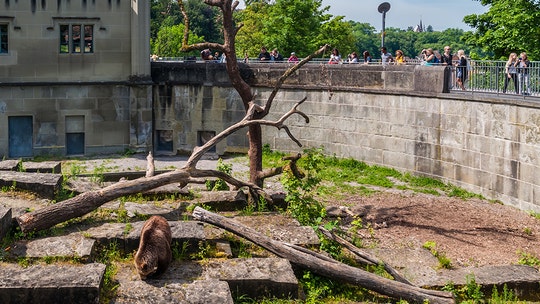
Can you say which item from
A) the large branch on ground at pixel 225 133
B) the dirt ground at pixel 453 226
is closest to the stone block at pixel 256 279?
the large branch on ground at pixel 225 133

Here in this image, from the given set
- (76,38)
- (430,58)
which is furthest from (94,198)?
(76,38)

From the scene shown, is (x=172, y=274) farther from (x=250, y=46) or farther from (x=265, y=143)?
(x=250, y=46)

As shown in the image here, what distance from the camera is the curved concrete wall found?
771 inches

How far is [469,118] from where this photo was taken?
21.2 m

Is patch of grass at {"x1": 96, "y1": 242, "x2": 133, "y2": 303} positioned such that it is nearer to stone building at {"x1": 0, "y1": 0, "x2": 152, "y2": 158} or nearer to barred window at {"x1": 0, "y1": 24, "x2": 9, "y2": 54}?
stone building at {"x1": 0, "y1": 0, "x2": 152, "y2": 158}

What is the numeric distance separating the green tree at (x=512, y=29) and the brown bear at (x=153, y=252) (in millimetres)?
23876

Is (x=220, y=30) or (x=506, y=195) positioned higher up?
(x=220, y=30)

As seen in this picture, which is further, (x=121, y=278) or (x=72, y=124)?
(x=72, y=124)

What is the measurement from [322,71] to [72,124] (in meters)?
8.91

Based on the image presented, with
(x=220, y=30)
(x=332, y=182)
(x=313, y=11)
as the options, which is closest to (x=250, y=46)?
(x=313, y=11)

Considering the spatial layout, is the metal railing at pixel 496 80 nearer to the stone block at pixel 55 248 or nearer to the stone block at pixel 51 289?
the stone block at pixel 55 248

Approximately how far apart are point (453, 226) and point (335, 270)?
19.3 feet

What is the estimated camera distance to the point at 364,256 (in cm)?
1368

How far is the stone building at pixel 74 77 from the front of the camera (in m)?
26.9
